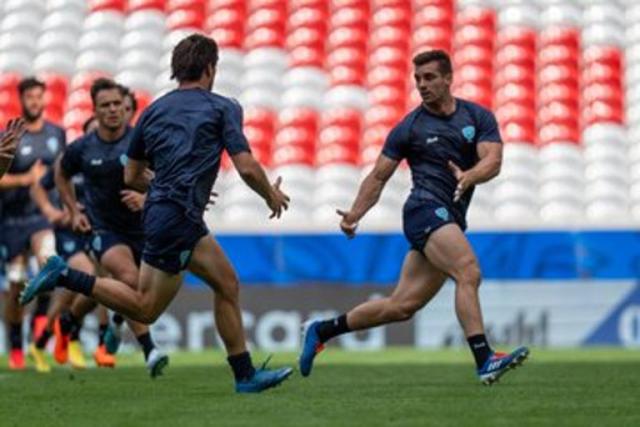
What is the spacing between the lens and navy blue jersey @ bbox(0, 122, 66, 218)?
16469 mm

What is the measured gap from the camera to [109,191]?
14203mm

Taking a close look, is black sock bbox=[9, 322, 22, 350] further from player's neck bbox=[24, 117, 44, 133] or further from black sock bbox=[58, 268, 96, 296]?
black sock bbox=[58, 268, 96, 296]

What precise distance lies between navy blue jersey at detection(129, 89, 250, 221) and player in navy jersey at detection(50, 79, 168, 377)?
3181 millimetres

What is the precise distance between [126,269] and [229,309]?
126 inches

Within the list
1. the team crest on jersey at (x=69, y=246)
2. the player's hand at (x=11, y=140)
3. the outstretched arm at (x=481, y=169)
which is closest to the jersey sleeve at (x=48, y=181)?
the team crest on jersey at (x=69, y=246)

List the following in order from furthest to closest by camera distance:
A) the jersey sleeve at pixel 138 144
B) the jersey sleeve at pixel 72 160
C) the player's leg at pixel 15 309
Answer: the player's leg at pixel 15 309 → the jersey sleeve at pixel 72 160 → the jersey sleeve at pixel 138 144

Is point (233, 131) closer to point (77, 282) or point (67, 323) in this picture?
point (77, 282)

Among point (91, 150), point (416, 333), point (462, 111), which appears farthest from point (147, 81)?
point (462, 111)

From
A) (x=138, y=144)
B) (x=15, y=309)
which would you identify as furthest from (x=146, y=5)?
(x=138, y=144)

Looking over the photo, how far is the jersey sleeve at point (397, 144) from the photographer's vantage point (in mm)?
12070

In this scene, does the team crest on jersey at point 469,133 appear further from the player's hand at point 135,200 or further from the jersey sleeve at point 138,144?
the jersey sleeve at point 138,144

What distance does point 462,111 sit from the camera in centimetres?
1212

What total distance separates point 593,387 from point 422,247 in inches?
55.5

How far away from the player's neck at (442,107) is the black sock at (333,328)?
5.07ft
